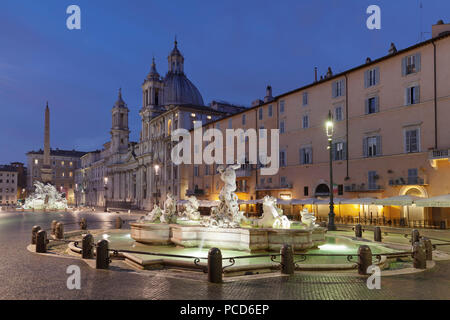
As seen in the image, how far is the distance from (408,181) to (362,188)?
438 centimetres

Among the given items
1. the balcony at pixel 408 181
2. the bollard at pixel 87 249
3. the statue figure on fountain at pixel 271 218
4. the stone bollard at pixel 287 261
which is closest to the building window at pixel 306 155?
the balcony at pixel 408 181

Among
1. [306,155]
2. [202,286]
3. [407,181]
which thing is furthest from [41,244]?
[306,155]

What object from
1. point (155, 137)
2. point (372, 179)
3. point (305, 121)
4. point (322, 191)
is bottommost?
point (322, 191)

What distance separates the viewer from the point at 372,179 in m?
33.0

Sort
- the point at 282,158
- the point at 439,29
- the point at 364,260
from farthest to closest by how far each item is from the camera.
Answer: the point at 282,158
the point at 439,29
the point at 364,260

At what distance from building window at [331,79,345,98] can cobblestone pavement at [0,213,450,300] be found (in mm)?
27176

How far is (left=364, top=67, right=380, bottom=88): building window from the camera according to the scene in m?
33.0

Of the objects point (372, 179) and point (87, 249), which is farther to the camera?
point (372, 179)

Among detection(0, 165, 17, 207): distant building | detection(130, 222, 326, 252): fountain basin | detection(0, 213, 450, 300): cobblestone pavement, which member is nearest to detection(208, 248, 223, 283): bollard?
detection(0, 213, 450, 300): cobblestone pavement

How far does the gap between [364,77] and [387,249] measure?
2228 centimetres

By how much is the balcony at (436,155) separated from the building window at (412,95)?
4662 mm

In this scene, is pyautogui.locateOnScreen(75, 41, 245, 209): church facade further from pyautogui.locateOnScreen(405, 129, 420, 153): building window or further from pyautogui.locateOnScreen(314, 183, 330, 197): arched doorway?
pyautogui.locateOnScreen(405, 129, 420, 153): building window

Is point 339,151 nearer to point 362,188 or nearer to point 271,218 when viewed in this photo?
point 362,188

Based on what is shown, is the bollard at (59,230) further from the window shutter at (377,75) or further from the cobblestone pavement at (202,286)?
the window shutter at (377,75)
